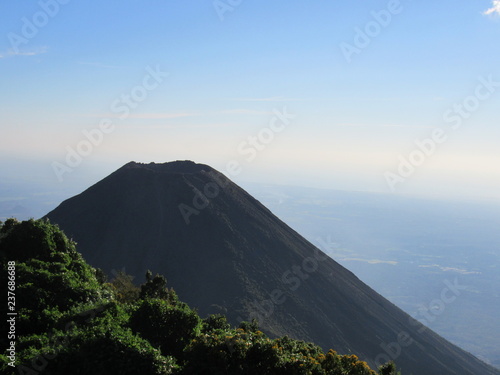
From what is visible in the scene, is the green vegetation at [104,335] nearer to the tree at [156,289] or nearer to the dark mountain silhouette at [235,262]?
the tree at [156,289]

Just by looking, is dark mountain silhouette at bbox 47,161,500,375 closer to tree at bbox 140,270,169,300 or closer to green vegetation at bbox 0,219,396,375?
tree at bbox 140,270,169,300

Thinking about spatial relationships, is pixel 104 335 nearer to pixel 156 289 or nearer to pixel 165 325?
pixel 165 325

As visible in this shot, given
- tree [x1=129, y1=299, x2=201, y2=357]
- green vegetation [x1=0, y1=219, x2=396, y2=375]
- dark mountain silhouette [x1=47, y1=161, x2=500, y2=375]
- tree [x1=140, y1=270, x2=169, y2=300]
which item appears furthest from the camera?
dark mountain silhouette [x1=47, y1=161, x2=500, y2=375]

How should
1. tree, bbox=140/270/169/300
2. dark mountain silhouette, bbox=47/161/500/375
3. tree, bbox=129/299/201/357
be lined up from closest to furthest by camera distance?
tree, bbox=129/299/201/357
tree, bbox=140/270/169/300
dark mountain silhouette, bbox=47/161/500/375

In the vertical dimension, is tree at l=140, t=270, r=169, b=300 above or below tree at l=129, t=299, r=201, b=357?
below

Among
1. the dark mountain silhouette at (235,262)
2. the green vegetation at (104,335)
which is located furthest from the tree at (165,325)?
the dark mountain silhouette at (235,262)

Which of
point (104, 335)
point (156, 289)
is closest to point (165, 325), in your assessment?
point (104, 335)

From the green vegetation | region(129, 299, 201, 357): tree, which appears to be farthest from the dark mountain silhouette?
region(129, 299, 201, 357): tree
